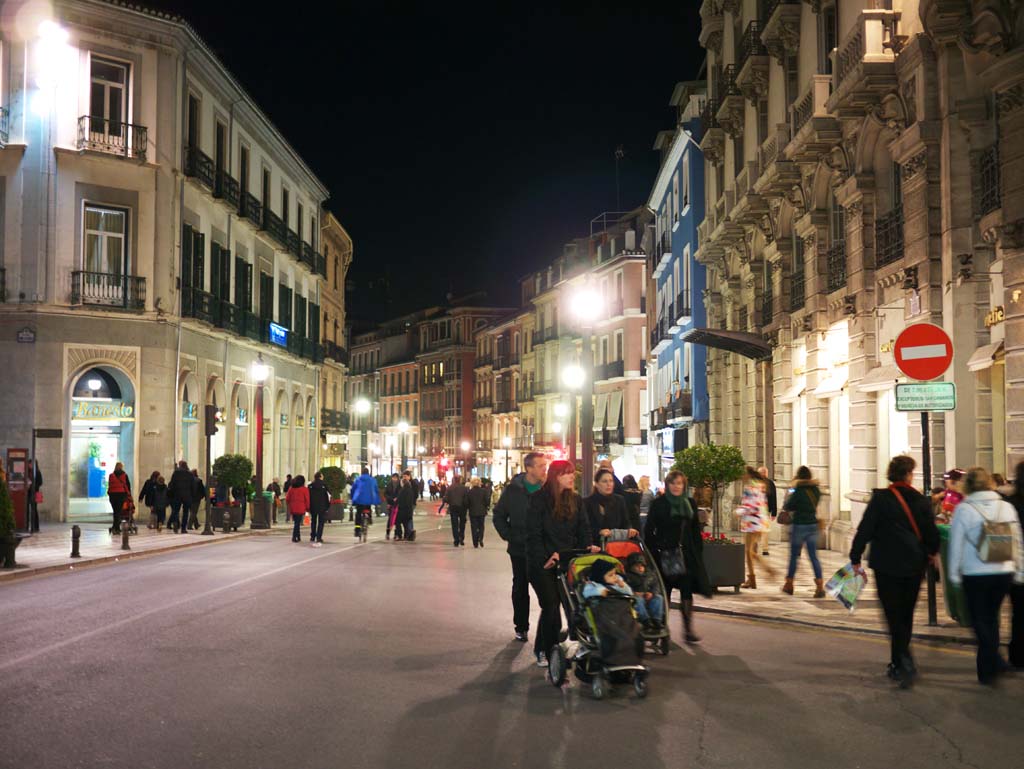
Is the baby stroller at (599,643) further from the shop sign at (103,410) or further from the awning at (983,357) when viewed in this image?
the shop sign at (103,410)

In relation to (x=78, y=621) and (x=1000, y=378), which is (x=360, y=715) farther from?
(x=1000, y=378)

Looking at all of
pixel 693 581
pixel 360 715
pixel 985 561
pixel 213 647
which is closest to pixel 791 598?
pixel 693 581

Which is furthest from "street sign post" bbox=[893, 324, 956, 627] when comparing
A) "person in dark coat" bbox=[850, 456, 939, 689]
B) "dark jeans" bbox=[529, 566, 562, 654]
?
"dark jeans" bbox=[529, 566, 562, 654]

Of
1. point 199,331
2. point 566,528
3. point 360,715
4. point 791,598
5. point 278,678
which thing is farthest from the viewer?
point 199,331

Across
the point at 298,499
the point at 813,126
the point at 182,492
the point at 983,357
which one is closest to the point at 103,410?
the point at 182,492

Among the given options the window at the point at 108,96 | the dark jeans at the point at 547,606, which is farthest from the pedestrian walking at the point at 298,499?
the dark jeans at the point at 547,606

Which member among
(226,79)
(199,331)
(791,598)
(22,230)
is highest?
(226,79)

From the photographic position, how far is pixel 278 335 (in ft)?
152

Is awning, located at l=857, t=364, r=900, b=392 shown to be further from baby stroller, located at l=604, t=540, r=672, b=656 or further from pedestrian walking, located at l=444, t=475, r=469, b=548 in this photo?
pedestrian walking, located at l=444, t=475, r=469, b=548

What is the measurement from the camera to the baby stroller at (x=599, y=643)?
884 cm

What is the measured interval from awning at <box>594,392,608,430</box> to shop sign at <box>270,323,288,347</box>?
26513 mm

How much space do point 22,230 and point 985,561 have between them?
93.5ft

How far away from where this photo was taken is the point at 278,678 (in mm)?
9250

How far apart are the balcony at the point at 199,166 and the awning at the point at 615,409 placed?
34.9 meters
